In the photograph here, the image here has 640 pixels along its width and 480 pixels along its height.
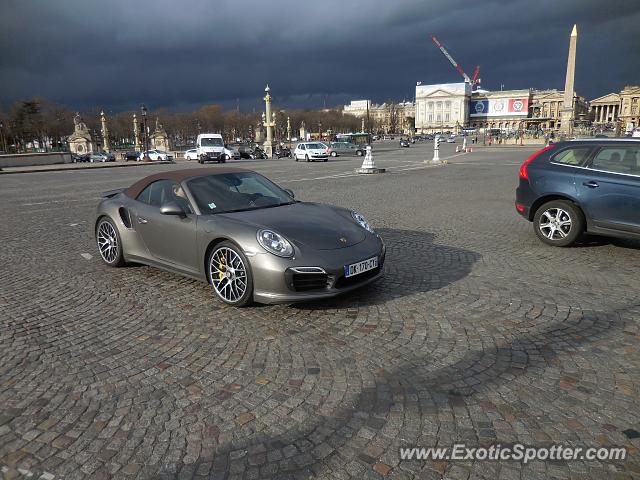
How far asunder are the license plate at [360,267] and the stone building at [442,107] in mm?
168076

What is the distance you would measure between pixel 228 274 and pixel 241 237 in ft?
1.43

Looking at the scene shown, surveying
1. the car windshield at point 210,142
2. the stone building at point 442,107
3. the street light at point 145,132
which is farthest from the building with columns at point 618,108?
the street light at point 145,132

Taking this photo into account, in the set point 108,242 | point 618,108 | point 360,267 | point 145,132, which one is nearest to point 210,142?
point 145,132

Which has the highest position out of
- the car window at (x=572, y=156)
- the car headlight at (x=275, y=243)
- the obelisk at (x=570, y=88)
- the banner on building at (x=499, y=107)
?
the banner on building at (x=499, y=107)

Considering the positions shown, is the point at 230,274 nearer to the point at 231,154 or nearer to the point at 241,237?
the point at 241,237

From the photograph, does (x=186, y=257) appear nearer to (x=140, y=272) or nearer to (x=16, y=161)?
(x=140, y=272)

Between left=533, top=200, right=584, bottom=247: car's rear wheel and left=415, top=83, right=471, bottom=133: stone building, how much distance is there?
164722 millimetres

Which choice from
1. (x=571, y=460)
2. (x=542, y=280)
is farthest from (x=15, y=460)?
(x=542, y=280)

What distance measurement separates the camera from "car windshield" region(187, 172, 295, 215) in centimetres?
508

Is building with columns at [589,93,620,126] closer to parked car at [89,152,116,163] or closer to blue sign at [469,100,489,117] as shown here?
blue sign at [469,100,489,117]

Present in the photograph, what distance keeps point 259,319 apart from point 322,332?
2.17 ft

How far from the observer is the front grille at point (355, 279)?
171 inches

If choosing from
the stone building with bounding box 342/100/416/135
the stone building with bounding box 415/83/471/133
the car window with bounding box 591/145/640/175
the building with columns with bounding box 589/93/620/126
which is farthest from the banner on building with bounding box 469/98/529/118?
the car window with bounding box 591/145/640/175

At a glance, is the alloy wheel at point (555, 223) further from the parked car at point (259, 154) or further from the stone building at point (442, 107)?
the stone building at point (442, 107)
